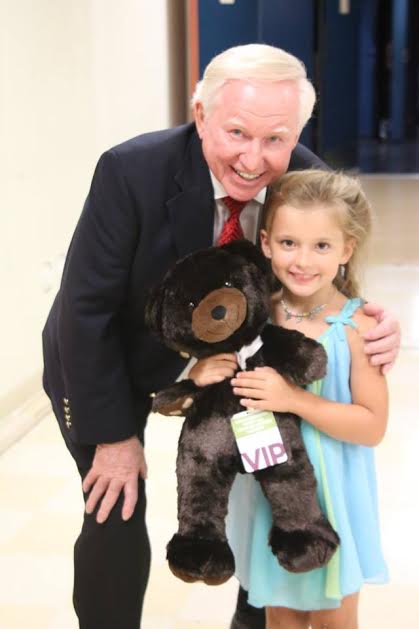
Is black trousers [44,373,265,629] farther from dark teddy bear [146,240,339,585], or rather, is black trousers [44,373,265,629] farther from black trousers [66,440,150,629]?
dark teddy bear [146,240,339,585]

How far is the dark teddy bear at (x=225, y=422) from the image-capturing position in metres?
1.56

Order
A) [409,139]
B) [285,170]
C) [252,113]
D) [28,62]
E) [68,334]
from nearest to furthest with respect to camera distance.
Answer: [252,113] < [285,170] < [68,334] < [28,62] < [409,139]

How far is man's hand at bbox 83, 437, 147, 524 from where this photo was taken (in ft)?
6.00

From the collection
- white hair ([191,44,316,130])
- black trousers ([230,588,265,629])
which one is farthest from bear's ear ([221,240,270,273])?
black trousers ([230,588,265,629])

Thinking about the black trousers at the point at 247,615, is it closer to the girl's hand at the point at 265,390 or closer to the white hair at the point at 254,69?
the girl's hand at the point at 265,390

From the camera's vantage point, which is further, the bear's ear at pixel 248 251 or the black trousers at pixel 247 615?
the black trousers at pixel 247 615

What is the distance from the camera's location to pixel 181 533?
1.61m

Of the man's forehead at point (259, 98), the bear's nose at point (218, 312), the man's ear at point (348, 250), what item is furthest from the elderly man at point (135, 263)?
the bear's nose at point (218, 312)

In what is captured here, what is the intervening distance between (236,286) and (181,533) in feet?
1.44

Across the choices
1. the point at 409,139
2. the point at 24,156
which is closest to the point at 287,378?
the point at 24,156

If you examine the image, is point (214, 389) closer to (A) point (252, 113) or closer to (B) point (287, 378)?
(B) point (287, 378)

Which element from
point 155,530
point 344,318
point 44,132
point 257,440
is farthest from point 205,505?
point 44,132

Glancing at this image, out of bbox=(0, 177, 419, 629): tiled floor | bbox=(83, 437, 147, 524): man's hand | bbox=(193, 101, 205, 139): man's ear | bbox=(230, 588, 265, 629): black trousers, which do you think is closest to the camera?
bbox=(193, 101, 205, 139): man's ear

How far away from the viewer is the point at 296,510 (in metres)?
1.60
